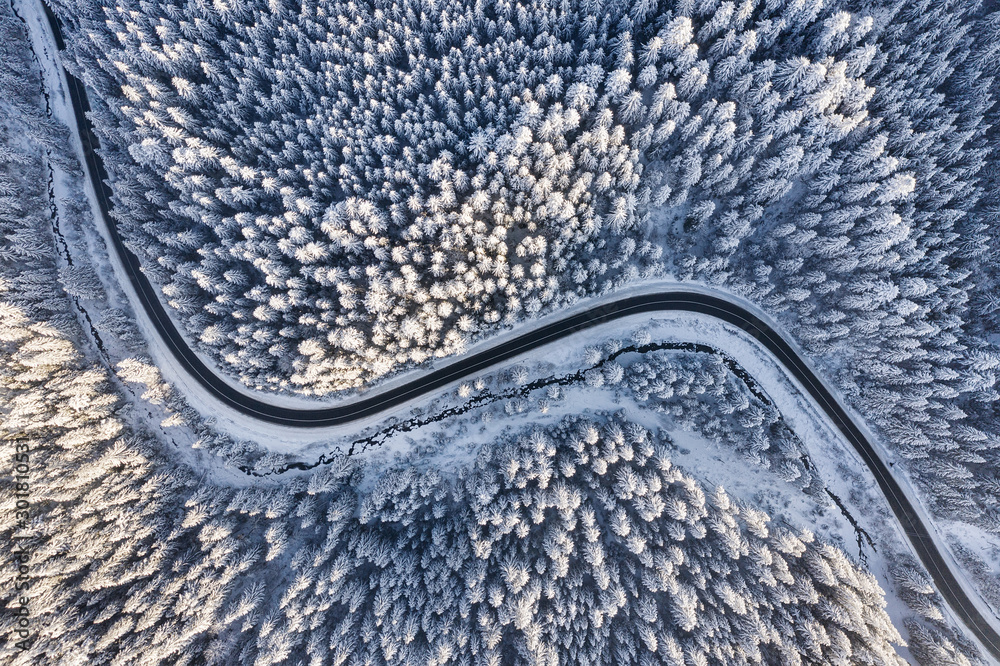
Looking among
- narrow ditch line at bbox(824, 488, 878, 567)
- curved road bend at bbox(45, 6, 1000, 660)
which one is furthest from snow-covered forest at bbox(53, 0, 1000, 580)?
narrow ditch line at bbox(824, 488, 878, 567)

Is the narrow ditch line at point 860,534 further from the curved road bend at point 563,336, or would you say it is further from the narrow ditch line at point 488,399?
the narrow ditch line at point 488,399

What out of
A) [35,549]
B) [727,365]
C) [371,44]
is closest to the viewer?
[35,549]

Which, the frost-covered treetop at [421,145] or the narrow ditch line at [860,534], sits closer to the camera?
the frost-covered treetop at [421,145]

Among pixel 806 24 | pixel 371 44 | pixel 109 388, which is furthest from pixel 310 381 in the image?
pixel 806 24

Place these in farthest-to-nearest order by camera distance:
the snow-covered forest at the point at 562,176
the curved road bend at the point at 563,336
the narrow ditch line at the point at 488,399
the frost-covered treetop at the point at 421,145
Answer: the curved road bend at the point at 563,336 < the narrow ditch line at the point at 488,399 < the snow-covered forest at the point at 562,176 < the frost-covered treetop at the point at 421,145

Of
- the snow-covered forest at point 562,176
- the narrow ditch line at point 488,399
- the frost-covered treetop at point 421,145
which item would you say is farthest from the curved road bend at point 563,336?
the frost-covered treetop at point 421,145

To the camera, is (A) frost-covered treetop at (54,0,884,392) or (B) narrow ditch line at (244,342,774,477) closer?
(A) frost-covered treetop at (54,0,884,392)

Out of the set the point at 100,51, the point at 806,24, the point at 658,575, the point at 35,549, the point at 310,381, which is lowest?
the point at 35,549

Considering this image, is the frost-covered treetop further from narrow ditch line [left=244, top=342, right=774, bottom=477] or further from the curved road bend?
narrow ditch line [left=244, top=342, right=774, bottom=477]

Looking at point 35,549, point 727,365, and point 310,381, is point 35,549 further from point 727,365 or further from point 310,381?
point 727,365
